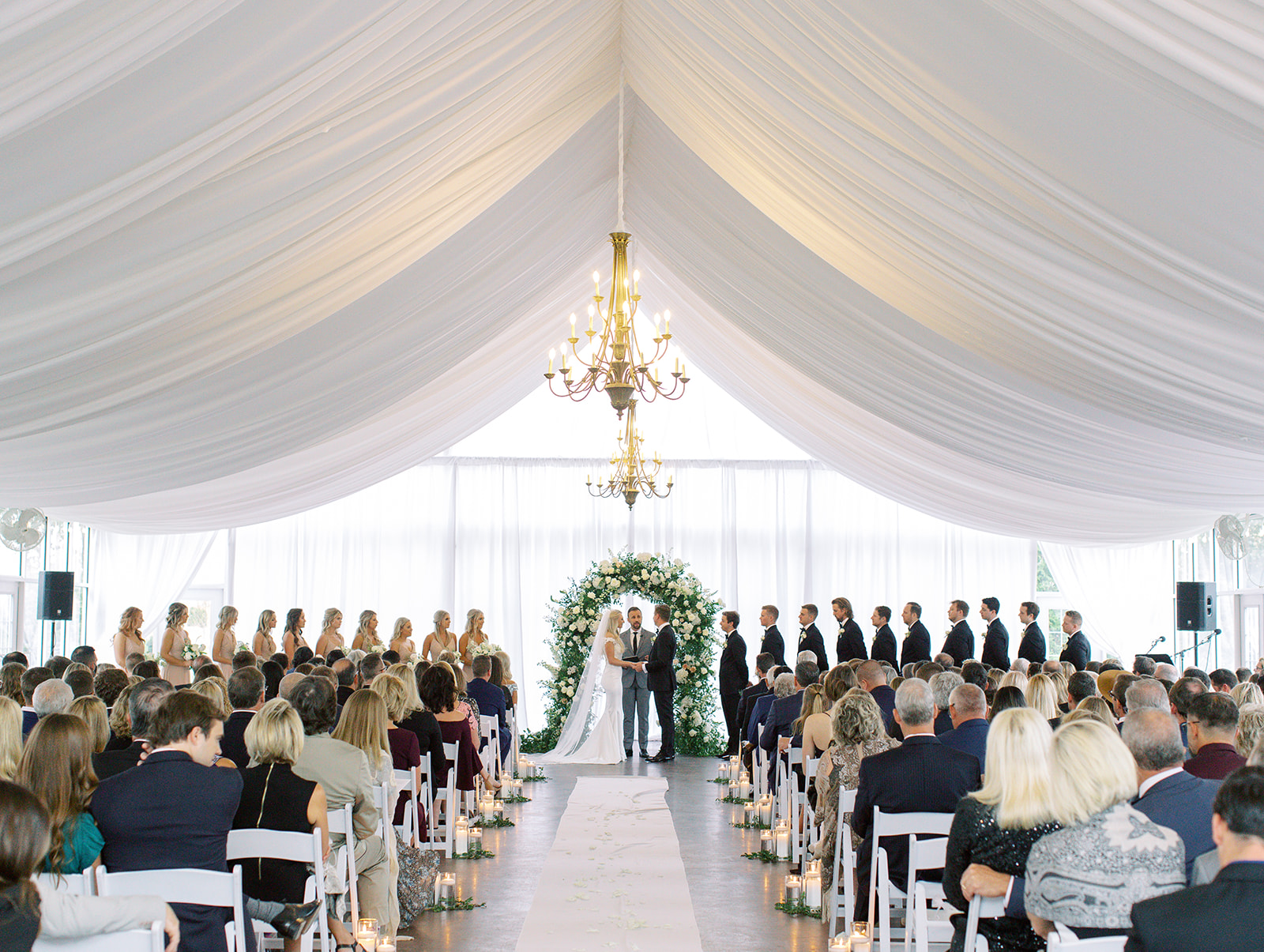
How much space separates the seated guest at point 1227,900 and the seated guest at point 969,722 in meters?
2.85

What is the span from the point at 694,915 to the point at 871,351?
10.6ft

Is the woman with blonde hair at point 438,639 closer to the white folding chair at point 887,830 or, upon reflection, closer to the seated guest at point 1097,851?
the white folding chair at point 887,830

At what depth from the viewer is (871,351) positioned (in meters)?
6.52

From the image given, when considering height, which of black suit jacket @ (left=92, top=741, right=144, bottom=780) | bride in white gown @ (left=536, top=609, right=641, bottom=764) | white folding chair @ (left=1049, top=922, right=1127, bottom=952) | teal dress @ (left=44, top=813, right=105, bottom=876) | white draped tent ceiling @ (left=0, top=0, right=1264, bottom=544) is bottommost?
bride in white gown @ (left=536, top=609, right=641, bottom=764)

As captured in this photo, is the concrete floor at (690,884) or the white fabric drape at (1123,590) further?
the white fabric drape at (1123,590)

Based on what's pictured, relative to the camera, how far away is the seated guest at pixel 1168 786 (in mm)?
3551

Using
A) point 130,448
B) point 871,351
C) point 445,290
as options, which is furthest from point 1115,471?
point 130,448

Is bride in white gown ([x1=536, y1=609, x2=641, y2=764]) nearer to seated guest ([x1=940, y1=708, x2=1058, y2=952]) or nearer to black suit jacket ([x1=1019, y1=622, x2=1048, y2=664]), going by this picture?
black suit jacket ([x1=1019, y1=622, x2=1048, y2=664])

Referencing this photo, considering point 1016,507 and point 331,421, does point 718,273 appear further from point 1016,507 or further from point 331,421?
point 1016,507

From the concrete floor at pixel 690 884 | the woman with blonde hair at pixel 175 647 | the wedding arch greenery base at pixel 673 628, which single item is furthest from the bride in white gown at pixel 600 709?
the woman with blonde hair at pixel 175 647

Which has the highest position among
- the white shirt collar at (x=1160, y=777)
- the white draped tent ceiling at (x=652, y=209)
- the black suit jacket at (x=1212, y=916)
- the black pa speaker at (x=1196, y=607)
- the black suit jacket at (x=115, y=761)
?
the white draped tent ceiling at (x=652, y=209)

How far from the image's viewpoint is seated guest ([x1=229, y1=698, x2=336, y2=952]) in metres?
4.38

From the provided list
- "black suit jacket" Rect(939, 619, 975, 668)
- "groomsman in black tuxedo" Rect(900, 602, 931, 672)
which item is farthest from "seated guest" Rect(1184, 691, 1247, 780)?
"groomsman in black tuxedo" Rect(900, 602, 931, 672)

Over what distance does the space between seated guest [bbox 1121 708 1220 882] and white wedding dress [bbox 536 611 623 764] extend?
916cm
